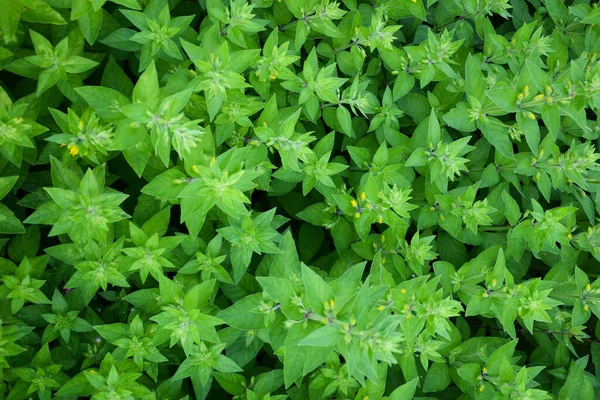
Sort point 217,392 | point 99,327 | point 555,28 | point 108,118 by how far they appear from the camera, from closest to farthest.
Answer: point 108,118 → point 99,327 → point 217,392 → point 555,28

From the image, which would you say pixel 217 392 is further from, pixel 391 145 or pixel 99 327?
pixel 391 145

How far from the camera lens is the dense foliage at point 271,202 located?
7.43ft

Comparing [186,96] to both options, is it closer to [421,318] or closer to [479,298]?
[421,318]

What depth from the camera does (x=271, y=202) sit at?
3.36 meters

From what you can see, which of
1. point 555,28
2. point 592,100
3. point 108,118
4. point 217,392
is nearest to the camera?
point 108,118

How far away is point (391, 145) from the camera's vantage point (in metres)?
3.21

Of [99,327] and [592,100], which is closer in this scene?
[99,327]

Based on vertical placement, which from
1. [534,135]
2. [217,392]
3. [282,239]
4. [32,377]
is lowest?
[217,392]

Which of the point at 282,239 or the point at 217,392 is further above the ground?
the point at 282,239

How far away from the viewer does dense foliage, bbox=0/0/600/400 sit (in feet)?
7.43

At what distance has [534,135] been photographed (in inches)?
110

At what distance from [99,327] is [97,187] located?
716mm

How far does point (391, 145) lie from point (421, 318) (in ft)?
3.87

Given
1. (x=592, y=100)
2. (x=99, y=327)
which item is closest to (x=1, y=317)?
(x=99, y=327)
